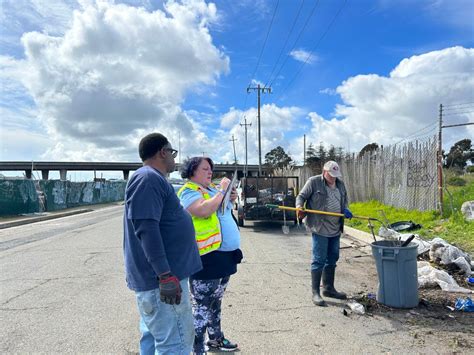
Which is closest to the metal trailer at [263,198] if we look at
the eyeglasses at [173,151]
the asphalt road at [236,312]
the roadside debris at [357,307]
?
the asphalt road at [236,312]

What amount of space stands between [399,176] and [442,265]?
6.71 metres

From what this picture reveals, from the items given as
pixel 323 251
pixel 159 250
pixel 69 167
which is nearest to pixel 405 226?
pixel 323 251

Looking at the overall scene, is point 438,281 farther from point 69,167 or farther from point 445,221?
point 69,167

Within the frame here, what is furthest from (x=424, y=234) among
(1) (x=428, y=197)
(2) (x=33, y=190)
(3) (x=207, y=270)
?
(2) (x=33, y=190)

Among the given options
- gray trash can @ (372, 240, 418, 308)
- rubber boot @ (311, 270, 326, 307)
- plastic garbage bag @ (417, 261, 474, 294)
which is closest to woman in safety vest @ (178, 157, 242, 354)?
rubber boot @ (311, 270, 326, 307)

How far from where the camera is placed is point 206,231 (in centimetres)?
317

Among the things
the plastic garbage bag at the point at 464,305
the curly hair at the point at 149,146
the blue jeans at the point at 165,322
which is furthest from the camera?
the plastic garbage bag at the point at 464,305

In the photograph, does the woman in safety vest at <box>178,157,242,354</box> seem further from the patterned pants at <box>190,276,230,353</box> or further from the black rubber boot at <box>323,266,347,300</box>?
the black rubber boot at <box>323,266,347,300</box>

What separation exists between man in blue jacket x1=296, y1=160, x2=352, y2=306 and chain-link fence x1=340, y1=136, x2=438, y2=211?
6767 mm

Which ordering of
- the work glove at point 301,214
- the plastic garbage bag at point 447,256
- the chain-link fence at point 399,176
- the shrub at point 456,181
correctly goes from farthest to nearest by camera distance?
1. the shrub at point 456,181
2. the chain-link fence at point 399,176
3. the plastic garbage bag at point 447,256
4. the work glove at point 301,214

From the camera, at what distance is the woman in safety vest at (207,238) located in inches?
124

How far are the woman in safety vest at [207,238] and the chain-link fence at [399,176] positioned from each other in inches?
361

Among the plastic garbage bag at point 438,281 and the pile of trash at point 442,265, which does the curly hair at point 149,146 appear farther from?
the plastic garbage bag at point 438,281

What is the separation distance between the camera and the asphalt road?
146 inches
